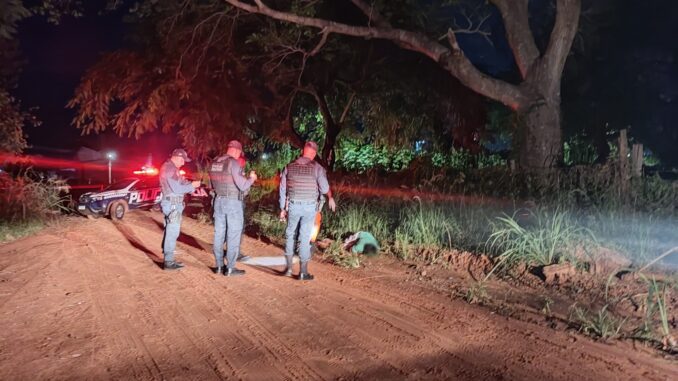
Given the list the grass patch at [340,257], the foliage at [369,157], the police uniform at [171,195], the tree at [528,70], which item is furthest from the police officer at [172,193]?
the foliage at [369,157]

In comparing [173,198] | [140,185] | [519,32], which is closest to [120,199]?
[140,185]

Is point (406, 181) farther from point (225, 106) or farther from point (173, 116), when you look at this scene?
point (173, 116)

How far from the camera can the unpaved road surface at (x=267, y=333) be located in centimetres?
444

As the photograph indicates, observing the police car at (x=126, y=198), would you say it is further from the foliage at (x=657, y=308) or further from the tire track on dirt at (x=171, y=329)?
the foliage at (x=657, y=308)

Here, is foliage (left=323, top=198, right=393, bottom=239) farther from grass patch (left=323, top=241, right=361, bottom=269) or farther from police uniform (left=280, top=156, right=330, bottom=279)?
police uniform (left=280, top=156, right=330, bottom=279)

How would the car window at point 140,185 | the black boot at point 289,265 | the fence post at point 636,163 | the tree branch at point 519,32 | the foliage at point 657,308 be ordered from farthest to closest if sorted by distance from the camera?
the car window at point 140,185 → the tree branch at point 519,32 → the fence post at point 636,163 → the black boot at point 289,265 → the foliage at point 657,308

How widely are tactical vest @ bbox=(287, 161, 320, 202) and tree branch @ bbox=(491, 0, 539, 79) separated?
Result: 7.19 metres

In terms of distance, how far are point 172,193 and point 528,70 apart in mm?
8452

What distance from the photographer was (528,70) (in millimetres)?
12258

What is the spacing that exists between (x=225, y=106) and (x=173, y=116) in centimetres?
164

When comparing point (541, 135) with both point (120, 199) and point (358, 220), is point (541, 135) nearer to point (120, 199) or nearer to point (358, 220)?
point (358, 220)

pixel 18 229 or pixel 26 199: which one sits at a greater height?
pixel 26 199

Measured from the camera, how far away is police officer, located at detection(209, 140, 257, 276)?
7336 mm

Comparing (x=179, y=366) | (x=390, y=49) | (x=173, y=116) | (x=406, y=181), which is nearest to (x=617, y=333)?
(x=179, y=366)
